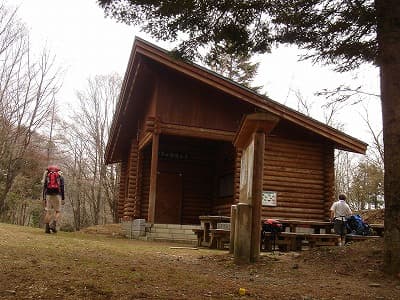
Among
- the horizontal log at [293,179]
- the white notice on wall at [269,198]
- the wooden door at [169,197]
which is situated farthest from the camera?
the wooden door at [169,197]

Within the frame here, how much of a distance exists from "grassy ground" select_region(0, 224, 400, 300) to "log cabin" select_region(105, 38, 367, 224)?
297 inches

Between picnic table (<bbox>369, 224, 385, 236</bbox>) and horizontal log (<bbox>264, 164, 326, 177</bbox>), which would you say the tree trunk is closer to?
picnic table (<bbox>369, 224, 385, 236</bbox>)

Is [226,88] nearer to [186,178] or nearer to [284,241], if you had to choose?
[186,178]

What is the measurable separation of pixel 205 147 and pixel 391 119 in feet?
Answer: 47.6

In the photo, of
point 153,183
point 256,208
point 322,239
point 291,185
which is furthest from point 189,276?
point 291,185

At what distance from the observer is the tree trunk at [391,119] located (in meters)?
6.23

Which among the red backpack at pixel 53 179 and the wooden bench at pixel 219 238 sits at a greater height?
the red backpack at pixel 53 179

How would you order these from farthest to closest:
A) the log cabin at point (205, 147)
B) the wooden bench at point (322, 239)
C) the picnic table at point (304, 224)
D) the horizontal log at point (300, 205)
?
the horizontal log at point (300, 205) < the log cabin at point (205, 147) < the picnic table at point (304, 224) < the wooden bench at point (322, 239)

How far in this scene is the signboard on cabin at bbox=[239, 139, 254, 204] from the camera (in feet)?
24.0

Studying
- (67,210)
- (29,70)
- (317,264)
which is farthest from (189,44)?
(67,210)

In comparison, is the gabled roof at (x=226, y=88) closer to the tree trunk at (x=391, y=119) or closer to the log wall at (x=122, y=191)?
the tree trunk at (x=391, y=119)

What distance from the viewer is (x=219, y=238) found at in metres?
11.7

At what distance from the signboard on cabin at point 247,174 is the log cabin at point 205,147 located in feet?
21.1

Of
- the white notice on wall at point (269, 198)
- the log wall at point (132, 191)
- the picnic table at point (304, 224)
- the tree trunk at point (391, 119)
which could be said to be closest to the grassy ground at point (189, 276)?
the tree trunk at point (391, 119)
